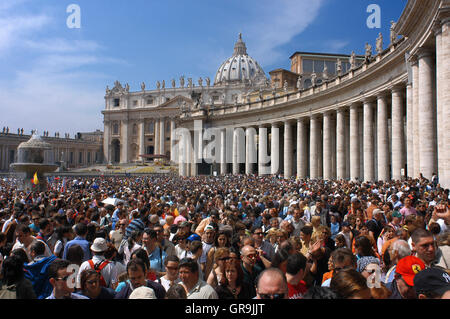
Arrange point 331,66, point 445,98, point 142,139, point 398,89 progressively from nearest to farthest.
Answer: point 445,98 < point 398,89 < point 331,66 < point 142,139

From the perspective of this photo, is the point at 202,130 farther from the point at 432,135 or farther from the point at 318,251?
the point at 318,251

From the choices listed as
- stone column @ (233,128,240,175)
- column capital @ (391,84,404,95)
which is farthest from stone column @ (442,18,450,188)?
stone column @ (233,128,240,175)

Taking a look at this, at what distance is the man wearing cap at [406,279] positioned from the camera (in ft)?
14.6

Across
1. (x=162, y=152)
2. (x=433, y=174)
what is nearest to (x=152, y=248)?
(x=433, y=174)

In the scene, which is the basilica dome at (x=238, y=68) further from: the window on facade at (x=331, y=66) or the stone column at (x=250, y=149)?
the stone column at (x=250, y=149)

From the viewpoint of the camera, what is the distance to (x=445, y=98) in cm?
1728

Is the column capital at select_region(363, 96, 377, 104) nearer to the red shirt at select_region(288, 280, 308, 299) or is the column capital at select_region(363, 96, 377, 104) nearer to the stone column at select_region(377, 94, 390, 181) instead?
the stone column at select_region(377, 94, 390, 181)

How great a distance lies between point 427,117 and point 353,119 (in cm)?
1434

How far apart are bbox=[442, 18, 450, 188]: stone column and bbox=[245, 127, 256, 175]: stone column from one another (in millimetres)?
38288

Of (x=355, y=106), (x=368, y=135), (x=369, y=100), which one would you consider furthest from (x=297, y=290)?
(x=355, y=106)

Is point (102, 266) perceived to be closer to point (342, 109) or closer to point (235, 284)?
point (235, 284)

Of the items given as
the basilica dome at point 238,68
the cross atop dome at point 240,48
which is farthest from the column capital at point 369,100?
the cross atop dome at point 240,48

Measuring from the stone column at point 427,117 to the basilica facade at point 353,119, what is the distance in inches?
2.4

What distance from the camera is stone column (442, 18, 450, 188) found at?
56.2ft
